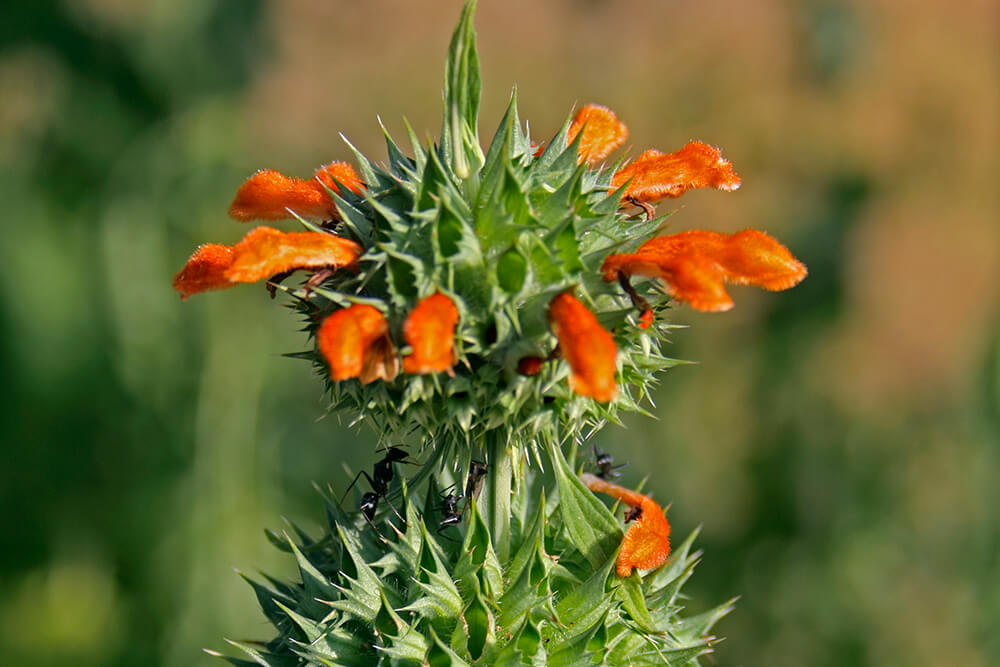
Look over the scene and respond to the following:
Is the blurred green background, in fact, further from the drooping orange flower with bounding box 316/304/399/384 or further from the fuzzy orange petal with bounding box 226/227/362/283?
the drooping orange flower with bounding box 316/304/399/384

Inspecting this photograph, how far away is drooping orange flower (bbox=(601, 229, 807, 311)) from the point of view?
2.11m

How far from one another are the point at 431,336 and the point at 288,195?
0.98 metres

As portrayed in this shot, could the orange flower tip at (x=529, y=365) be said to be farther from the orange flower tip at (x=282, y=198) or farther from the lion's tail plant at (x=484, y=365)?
the orange flower tip at (x=282, y=198)

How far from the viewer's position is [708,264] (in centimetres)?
217

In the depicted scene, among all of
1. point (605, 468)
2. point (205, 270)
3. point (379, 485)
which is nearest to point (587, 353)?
point (379, 485)

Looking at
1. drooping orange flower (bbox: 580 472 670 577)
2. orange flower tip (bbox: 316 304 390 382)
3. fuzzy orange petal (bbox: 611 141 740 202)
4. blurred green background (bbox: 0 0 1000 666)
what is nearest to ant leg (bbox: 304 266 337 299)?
orange flower tip (bbox: 316 304 390 382)

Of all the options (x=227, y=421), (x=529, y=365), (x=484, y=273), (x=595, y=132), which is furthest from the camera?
(x=227, y=421)

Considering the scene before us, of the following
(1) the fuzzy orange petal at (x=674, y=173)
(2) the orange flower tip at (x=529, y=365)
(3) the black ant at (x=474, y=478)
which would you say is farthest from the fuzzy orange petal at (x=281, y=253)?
(1) the fuzzy orange petal at (x=674, y=173)

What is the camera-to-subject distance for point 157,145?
19.6 ft

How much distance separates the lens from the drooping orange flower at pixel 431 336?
74.6 inches

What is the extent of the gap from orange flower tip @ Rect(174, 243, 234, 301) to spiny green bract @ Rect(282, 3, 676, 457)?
0.25 meters

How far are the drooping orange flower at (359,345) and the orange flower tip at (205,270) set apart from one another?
0.49 meters

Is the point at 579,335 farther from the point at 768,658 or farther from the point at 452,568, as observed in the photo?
the point at 768,658

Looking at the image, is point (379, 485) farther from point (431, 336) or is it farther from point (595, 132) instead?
point (595, 132)
